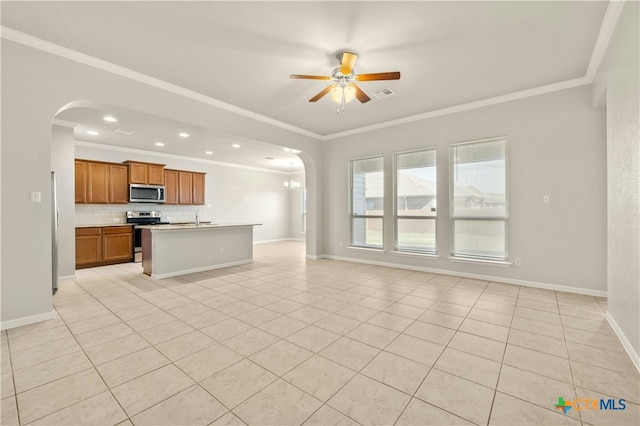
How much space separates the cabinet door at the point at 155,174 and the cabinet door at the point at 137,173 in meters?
0.10

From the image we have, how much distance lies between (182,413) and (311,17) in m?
3.30

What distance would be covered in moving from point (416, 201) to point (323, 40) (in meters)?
3.55

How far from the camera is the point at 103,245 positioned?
20.4 feet

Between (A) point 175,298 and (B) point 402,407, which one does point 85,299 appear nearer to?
(A) point 175,298

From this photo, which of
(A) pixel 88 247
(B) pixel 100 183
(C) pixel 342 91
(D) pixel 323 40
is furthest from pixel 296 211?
(D) pixel 323 40

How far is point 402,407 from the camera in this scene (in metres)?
1.68

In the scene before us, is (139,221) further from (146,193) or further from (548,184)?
(548,184)

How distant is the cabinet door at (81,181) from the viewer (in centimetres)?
607

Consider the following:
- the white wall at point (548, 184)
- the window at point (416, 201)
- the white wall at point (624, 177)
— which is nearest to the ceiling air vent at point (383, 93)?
the white wall at point (548, 184)

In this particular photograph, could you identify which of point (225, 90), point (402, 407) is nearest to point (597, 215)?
point (402, 407)

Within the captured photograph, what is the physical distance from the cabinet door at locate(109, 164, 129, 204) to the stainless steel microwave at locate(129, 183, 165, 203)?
0.46ft

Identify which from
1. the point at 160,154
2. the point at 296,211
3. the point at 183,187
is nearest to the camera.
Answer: the point at 160,154

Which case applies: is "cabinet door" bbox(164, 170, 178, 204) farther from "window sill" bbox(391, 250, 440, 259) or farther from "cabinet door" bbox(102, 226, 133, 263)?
"window sill" bbox(391, 250, 440, 259)

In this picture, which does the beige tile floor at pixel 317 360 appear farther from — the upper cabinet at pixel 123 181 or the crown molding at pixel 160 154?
the crown molding at pixel 160 154
